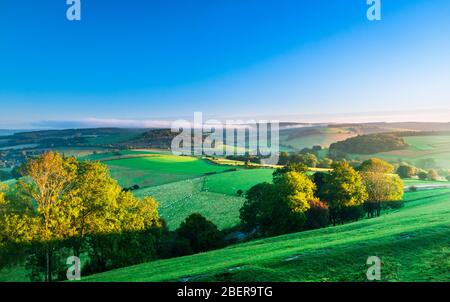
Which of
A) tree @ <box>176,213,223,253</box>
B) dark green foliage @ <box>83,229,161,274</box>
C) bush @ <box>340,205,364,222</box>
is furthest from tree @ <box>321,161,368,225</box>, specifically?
dark green foliage @ <box>83,229,161,274</box>

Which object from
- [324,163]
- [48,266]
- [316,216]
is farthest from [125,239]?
[324,163]

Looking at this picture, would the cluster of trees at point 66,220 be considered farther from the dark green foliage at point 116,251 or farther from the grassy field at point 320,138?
the grassy field at point 320,138

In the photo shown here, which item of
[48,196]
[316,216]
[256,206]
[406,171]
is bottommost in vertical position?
[316,216]

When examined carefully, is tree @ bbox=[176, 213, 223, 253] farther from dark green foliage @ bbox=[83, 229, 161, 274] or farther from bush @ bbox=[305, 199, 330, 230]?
bush @ bbox=[305, 199, 330, 230]

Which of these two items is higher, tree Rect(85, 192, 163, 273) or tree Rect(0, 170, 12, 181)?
tree Rect(0, 170, 12, 181)

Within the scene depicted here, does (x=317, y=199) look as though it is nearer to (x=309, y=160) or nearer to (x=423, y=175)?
(x=309, y=160)

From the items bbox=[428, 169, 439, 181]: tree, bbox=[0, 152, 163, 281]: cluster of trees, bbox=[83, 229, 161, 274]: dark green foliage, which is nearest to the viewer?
bbox=[0, 152, 163, 281]: cluster of trees
